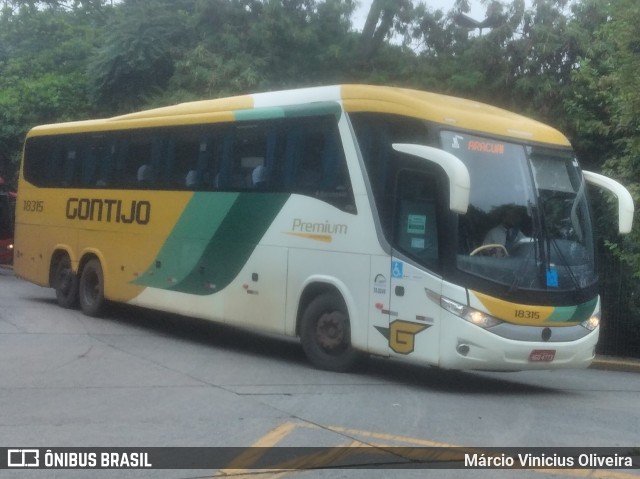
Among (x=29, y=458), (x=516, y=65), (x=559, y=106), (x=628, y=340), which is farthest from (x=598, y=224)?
(x=29, y=458)

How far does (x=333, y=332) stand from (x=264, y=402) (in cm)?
266

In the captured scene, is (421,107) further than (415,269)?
Yes

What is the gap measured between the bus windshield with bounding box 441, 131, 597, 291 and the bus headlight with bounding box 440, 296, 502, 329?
0.38 meters

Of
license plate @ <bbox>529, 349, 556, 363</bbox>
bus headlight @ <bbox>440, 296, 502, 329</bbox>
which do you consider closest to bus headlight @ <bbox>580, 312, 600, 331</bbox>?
license plate @ <bbox>529, 349, 556, 363</bbox>

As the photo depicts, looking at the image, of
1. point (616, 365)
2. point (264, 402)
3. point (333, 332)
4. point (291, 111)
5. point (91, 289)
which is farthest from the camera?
point (91, 289)

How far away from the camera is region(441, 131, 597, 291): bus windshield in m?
11.6

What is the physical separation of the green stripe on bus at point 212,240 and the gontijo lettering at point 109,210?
3.00 ft

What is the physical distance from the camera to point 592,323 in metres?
12.4

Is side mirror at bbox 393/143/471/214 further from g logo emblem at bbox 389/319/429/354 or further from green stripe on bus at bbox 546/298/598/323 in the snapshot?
green stripe on bus at bbox 546/298/598/323

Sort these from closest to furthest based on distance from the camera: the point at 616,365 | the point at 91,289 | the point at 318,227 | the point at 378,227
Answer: the point at 378,227, the point at 318,227, the point at 616,365, the point at 91,289

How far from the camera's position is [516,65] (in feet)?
76.6

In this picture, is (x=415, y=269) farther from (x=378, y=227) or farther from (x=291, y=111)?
(x=291, y=111)

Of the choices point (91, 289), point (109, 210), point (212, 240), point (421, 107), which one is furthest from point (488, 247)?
point (91, 289)

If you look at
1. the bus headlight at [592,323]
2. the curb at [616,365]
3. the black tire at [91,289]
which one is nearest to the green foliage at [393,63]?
the curb at [616,365]
